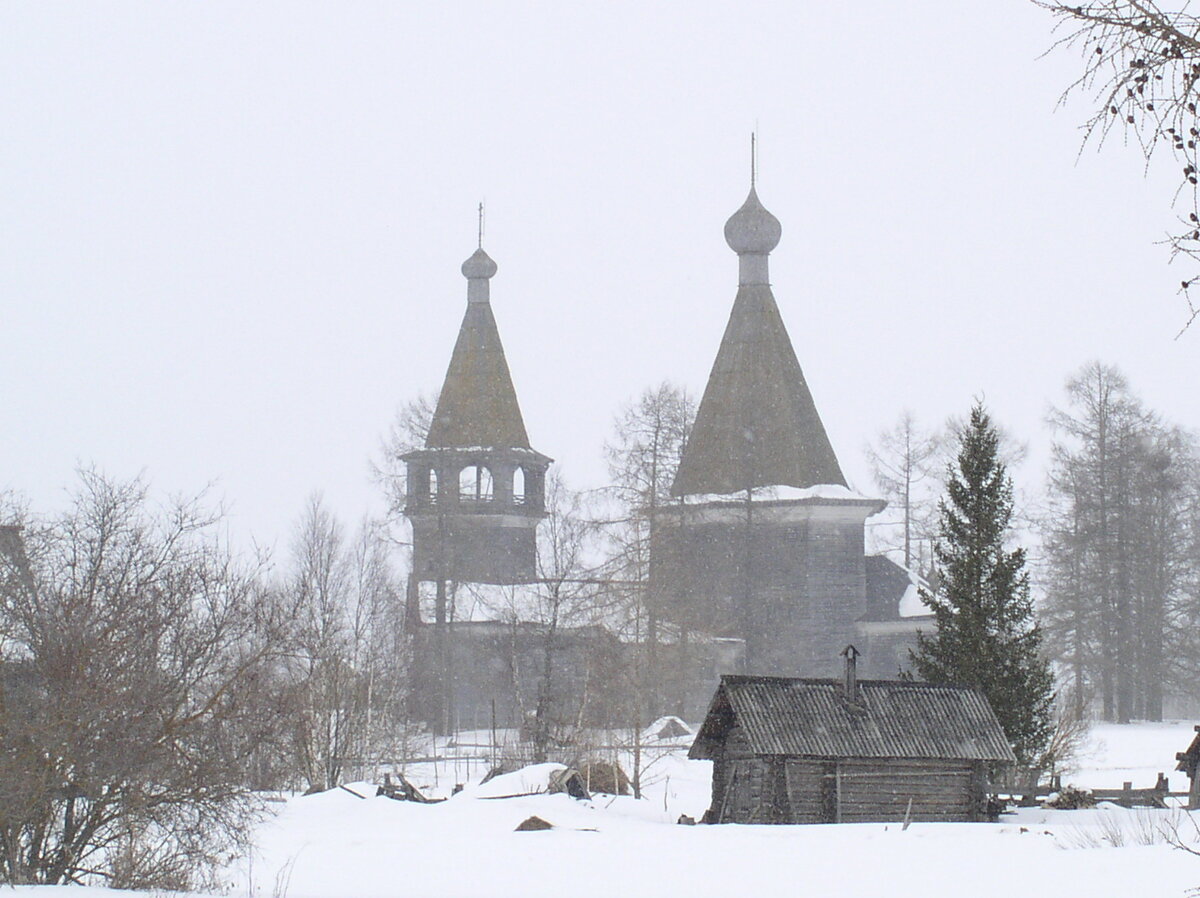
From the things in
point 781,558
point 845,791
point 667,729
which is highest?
point 781,558

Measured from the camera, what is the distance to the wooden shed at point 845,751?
2178 centimetres

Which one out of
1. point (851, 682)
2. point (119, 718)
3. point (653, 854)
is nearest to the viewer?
point (119, 718)

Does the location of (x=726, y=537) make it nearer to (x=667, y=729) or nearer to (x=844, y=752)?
(x=667, y=729)

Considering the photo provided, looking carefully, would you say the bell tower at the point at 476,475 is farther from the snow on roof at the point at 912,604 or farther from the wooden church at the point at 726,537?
the snow on roof at the point at 912,604

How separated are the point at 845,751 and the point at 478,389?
2401 cm

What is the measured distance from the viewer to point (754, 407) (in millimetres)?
41094

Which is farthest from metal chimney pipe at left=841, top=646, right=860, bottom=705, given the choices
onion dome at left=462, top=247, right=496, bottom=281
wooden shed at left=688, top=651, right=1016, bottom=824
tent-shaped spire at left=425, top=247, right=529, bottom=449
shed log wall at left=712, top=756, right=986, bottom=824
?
onion dome at left=462, top=247, right=496, bottom=281

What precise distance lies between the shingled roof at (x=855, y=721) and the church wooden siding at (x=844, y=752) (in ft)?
0.05

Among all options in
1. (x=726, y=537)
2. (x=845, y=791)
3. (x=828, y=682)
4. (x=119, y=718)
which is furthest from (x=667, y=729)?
(x=119, y=718)

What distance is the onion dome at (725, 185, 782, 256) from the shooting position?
4297cm

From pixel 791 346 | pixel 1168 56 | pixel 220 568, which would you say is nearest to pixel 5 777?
pixel 220 568

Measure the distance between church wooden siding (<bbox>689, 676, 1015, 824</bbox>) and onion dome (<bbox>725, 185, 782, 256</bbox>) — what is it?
21.8 m

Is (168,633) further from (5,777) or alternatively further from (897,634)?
(897,634)

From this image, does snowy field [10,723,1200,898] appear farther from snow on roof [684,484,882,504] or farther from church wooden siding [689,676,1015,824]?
snow on roof [684,484,882,504]
